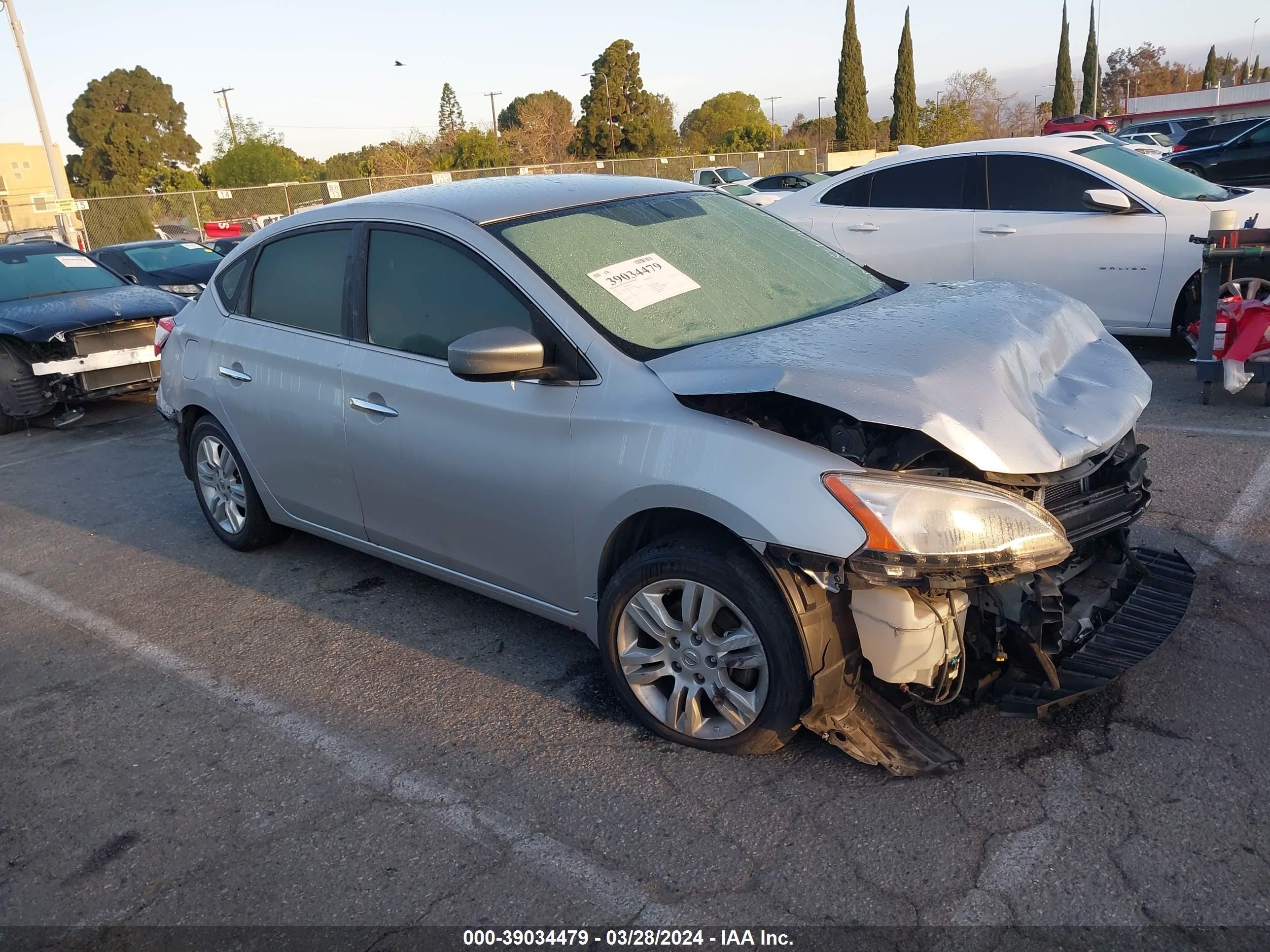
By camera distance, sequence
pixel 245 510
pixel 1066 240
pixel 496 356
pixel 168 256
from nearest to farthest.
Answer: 1. pixel 496 356
2. pixel 245 510
3. pixel 1066 240
4. pixel 168 256

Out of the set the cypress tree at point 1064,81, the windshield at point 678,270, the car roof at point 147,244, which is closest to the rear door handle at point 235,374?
the windshield at point 678,270

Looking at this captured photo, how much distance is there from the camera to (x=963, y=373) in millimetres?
2969

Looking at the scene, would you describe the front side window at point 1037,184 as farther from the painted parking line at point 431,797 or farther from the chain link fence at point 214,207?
the chain link fence at point 214,207

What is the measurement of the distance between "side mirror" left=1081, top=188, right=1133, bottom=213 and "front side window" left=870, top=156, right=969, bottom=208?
1.01m

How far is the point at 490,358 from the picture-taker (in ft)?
10.6

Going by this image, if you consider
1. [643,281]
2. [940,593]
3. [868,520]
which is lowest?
[940,593]

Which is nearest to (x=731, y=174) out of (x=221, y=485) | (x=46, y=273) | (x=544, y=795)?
(x=46, y=273)

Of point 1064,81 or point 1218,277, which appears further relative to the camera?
point 1064,81

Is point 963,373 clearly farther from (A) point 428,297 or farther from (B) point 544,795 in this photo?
(A) point 428,297

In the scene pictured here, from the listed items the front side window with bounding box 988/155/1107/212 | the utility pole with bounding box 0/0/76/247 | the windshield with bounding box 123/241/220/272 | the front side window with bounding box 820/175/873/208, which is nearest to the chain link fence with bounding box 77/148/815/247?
the utility pole with bounding box 0/0/76/247

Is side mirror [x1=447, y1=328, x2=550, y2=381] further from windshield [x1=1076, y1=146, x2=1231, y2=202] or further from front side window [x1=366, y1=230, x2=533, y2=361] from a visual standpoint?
windshield [x1=1076, y1=146, x2=1231, y2=202]

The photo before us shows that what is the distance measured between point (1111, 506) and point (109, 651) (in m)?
4.00

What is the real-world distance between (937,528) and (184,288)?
12042 mm

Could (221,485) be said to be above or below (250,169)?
below
